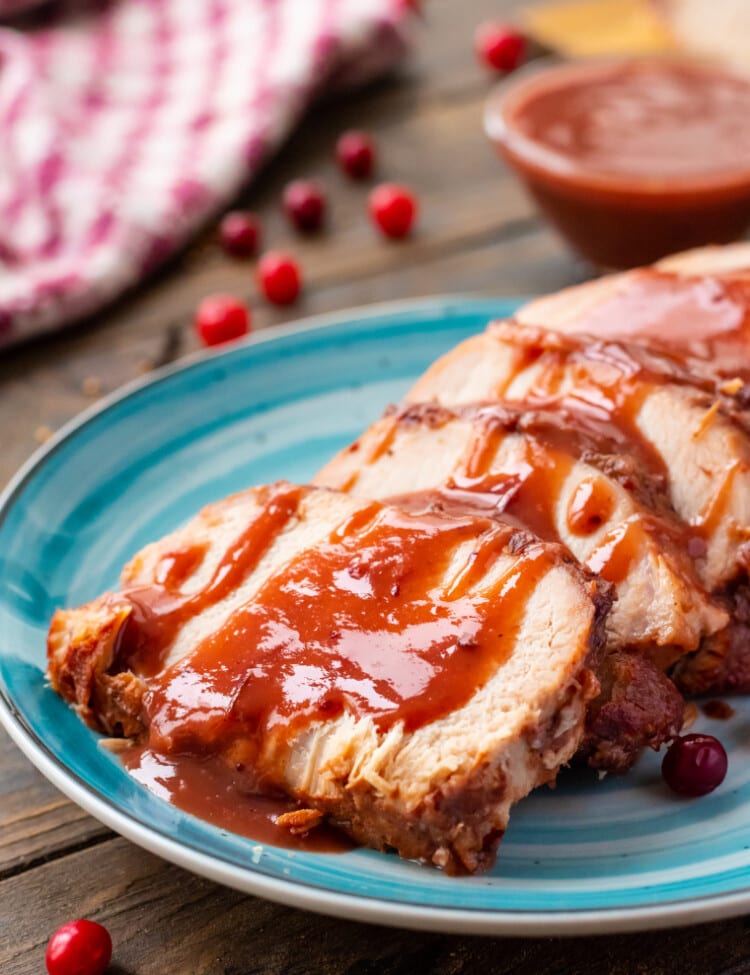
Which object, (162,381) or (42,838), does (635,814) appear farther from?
(162,381)

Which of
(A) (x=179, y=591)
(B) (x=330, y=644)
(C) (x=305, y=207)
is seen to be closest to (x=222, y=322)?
(C) (x=305, y=207)

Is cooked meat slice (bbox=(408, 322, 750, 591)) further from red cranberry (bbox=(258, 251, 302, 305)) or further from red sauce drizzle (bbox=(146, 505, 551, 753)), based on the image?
red cranberry (bbox=(258, 251, 302, 305))

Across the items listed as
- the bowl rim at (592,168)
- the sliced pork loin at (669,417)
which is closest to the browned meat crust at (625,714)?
the sliced pork loin at (669,417)

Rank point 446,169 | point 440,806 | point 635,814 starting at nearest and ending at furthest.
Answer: point 440,806, point 635,814, point 446,169

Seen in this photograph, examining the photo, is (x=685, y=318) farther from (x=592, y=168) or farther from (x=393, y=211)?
(x=393, y=211)

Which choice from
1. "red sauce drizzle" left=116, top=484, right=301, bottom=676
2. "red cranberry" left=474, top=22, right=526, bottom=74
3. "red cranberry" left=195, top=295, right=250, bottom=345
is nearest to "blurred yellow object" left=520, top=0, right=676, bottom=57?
"red cranberry" left=474, top=22, right=526, bottom=74

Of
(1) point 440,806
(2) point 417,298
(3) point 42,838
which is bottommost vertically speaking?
(2) point 417,298

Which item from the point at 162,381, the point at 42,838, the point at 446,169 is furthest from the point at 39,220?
the point at 42,838

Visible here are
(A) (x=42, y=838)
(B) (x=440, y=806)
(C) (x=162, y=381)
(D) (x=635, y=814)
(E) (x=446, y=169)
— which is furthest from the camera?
(E) (x=446, y=169)

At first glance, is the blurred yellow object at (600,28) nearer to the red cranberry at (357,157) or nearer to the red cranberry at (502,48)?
→ the red cranberry at (502,48)
